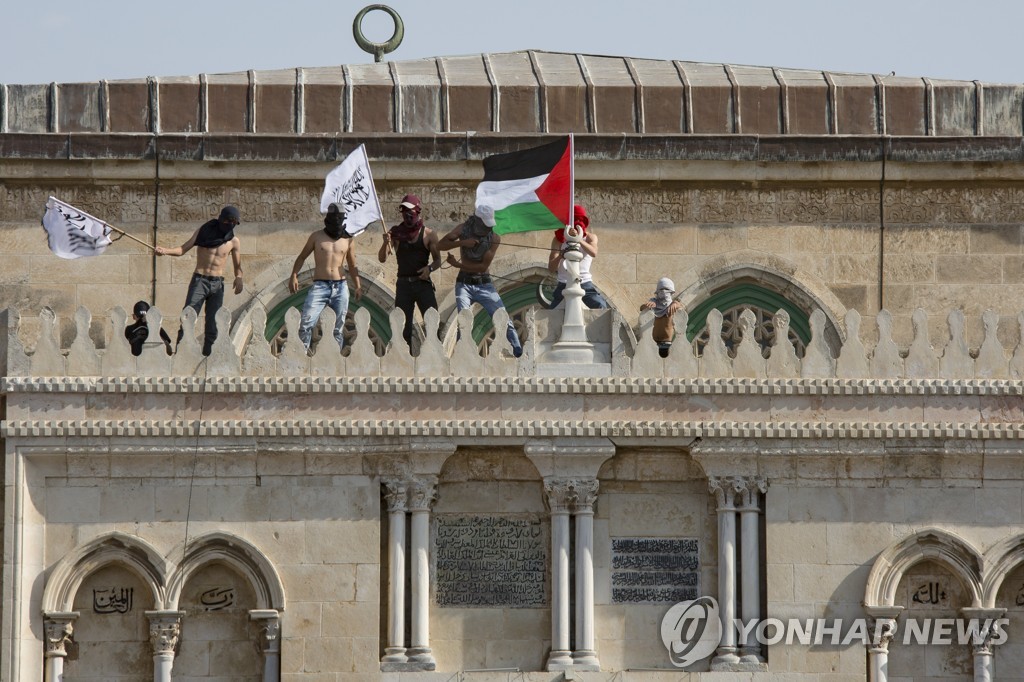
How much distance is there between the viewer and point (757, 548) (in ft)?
101

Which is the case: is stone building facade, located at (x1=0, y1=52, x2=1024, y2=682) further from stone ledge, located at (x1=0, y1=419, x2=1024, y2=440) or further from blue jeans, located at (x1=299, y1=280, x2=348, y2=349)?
blue jeans, located at (x1=299, y1=280, x2=348, y2=349)

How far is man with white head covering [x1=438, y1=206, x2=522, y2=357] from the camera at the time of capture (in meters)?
32.3

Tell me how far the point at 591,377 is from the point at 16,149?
9.75 metres

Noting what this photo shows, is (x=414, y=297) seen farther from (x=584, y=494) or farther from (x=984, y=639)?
(x=984, y=639)

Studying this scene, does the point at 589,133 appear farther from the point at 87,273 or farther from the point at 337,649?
the point at 337,649

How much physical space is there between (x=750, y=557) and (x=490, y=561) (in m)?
2.86

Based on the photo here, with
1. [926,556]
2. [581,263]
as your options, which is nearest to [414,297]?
[581,263]

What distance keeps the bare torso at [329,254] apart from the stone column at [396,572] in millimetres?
2848

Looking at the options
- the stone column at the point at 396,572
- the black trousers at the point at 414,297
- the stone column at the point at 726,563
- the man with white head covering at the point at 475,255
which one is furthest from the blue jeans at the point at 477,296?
the stone column at the point at 726,563

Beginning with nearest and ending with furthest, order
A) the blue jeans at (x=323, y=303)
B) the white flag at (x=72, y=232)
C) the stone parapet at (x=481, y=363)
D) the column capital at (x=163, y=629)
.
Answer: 1. the column capital at (x=163, y=629)
2. the stone parapet at (x=481, y=363)
3. the blue jeans at (x=323, y=303)
4. the white flag at (x=72, y=232)

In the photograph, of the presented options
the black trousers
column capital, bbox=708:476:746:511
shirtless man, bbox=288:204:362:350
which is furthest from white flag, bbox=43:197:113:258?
column capital, bbox=708:476:746:511

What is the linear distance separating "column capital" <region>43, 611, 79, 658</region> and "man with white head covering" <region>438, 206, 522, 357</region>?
18.8ft

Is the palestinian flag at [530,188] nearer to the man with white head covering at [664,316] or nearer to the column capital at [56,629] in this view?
the man with white head covering at [664,316]

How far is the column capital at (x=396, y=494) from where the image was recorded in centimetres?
3062
